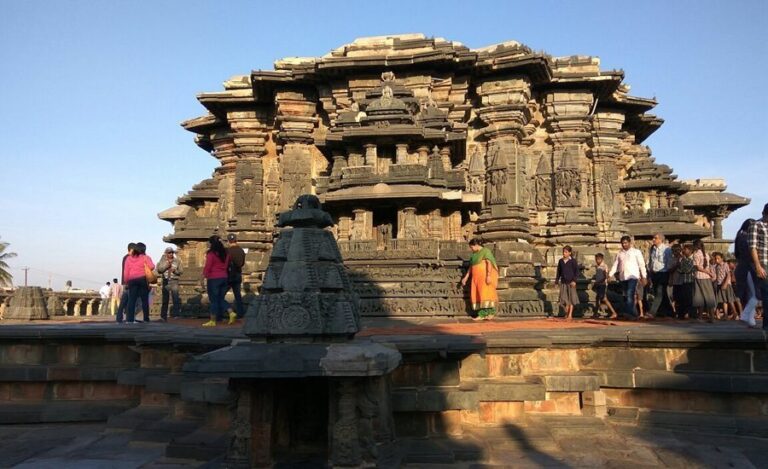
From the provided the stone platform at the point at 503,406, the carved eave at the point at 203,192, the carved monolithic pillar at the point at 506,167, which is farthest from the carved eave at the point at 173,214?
the stone platform at the point at 503,406

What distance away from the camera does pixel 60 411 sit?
788 centimetres

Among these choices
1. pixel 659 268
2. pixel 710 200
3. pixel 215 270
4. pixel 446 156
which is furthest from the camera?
pixel 710 200

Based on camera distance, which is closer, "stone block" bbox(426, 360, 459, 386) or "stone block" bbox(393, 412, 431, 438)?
"stone block" bbox(393, 412, 431, 438)

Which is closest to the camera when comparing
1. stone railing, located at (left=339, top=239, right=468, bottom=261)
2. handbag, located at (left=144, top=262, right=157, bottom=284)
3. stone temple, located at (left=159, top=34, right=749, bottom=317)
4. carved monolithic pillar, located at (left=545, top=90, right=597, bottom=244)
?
Result: handbag, located at (left=144, top=262, right=157, bottom=284)

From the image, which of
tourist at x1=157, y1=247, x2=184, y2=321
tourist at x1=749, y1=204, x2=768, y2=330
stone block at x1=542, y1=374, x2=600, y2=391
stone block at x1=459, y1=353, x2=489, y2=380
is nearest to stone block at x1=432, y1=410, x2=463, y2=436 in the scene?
stone block at x1=459, y1=353, x2=489, y2=380

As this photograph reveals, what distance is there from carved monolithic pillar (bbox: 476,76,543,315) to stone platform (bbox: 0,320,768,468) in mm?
9140

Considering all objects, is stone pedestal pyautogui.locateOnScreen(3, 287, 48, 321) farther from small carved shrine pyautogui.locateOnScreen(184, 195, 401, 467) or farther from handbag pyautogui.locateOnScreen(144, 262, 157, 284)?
small carved shrine pyautogui.locateOnScreen(184, 195, 401, 467)

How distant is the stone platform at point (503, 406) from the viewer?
564 cm

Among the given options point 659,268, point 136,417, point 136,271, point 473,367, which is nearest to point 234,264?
point 136,271

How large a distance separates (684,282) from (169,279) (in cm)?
1281

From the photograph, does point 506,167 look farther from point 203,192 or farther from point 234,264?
point 203,192

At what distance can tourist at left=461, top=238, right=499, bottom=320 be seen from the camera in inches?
438

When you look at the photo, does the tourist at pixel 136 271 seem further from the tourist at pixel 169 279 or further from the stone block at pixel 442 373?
the stone block at pixel 442 373

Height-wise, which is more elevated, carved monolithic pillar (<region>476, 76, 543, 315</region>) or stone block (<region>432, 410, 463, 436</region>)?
carved monolithic pillar (<region>476, 76, 543, 315</region>)
